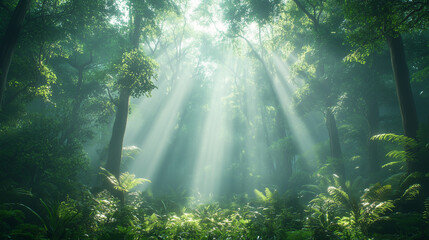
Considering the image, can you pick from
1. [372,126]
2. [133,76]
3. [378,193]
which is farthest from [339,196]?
[133,76]

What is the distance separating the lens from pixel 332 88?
44.2 feet

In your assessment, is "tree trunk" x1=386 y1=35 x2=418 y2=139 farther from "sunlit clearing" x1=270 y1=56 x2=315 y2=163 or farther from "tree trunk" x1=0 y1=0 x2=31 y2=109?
"tree trunk" x1=0 y1=0 x2=31 y2=109

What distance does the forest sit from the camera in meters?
5.39

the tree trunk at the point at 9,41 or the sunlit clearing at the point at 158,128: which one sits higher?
the sunlit clearing at the point at 158,128

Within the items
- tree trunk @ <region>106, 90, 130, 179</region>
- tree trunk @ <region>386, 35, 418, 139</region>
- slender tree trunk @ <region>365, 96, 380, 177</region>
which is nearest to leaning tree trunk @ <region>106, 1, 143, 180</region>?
tree trunk @ <region>106, 90, 130, 179</region>

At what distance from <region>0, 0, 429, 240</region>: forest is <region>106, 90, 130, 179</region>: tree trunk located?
61mm

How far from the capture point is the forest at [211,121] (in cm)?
539

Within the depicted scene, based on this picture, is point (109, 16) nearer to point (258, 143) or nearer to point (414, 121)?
point (414, 121)

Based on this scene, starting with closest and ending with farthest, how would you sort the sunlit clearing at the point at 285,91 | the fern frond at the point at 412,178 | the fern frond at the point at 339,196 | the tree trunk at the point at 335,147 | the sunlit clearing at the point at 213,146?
the fern frond at the point at 412,178, the fern frond at the point at 339,196, the tree trunk at the point at 335,147, the sunlit clearing at the point at 285,91, the sunlit clearing at the point at 213,146

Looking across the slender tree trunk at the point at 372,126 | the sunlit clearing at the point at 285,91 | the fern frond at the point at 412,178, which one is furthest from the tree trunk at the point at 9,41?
the slender tree trunk at the point at 372,126

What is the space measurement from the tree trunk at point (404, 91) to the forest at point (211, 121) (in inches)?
1.7

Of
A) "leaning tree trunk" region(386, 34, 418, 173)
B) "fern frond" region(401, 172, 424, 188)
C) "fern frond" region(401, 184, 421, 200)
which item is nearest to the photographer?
"fern frond" region(401, 184, 421, 200)

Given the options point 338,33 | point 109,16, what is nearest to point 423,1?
point 338,33

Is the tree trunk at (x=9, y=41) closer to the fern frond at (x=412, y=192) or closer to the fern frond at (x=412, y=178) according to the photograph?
the fern frond at (x=412, y=192)
